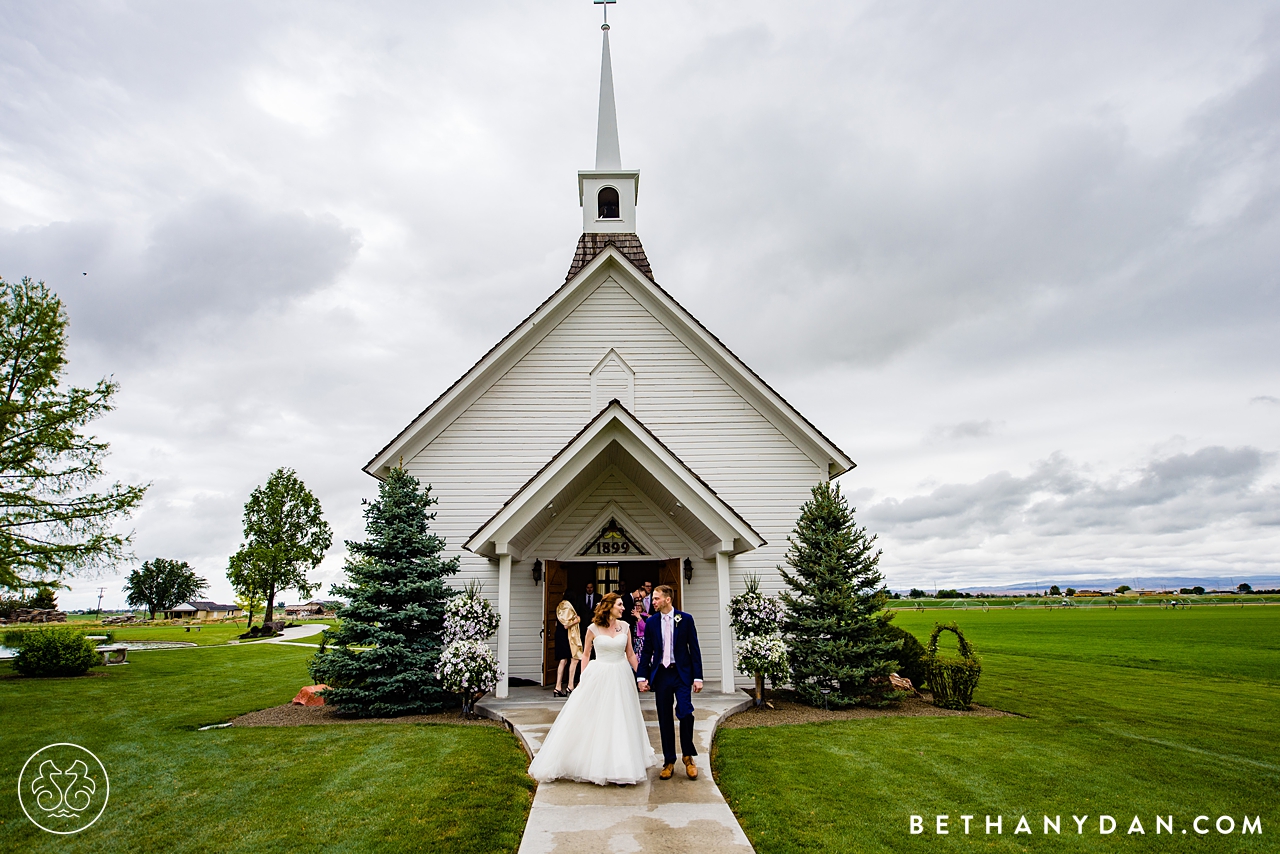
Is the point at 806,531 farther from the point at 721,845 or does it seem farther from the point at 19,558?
the point at 19,558

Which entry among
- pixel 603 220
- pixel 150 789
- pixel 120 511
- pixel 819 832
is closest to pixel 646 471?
pixel 819 832

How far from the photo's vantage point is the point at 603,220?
18.1 m

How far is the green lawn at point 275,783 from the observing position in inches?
208

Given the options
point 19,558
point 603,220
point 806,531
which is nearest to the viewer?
point 806,531

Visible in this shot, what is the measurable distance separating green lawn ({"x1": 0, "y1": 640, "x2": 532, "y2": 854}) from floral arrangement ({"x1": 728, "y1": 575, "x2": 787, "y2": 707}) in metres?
3.99

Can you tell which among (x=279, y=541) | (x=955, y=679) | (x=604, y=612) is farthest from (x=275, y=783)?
(x=279, y=541)

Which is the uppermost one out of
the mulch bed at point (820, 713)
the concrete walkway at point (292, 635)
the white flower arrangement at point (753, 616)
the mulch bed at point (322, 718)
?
the white flower arrangement at point (753, 616)

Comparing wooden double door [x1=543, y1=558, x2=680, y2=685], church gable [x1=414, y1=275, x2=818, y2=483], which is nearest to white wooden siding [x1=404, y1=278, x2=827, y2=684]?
Result: church gable [x1=414, y1=275, x2=818, y2=483]

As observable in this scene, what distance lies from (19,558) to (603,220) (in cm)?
→ 1749

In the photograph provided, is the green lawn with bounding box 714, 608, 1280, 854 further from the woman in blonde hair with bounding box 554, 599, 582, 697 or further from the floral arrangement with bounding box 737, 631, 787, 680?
the woman in blonde hair with bounding box 554, 599, 582, 697

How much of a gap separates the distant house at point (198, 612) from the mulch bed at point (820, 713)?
92.2m

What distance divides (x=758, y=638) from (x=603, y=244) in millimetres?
10607

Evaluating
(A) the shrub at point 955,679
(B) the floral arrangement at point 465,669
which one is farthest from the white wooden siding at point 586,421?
(A) the shrub at point 955,679

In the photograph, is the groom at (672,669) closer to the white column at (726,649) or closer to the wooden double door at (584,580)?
the white column at (726,649)
